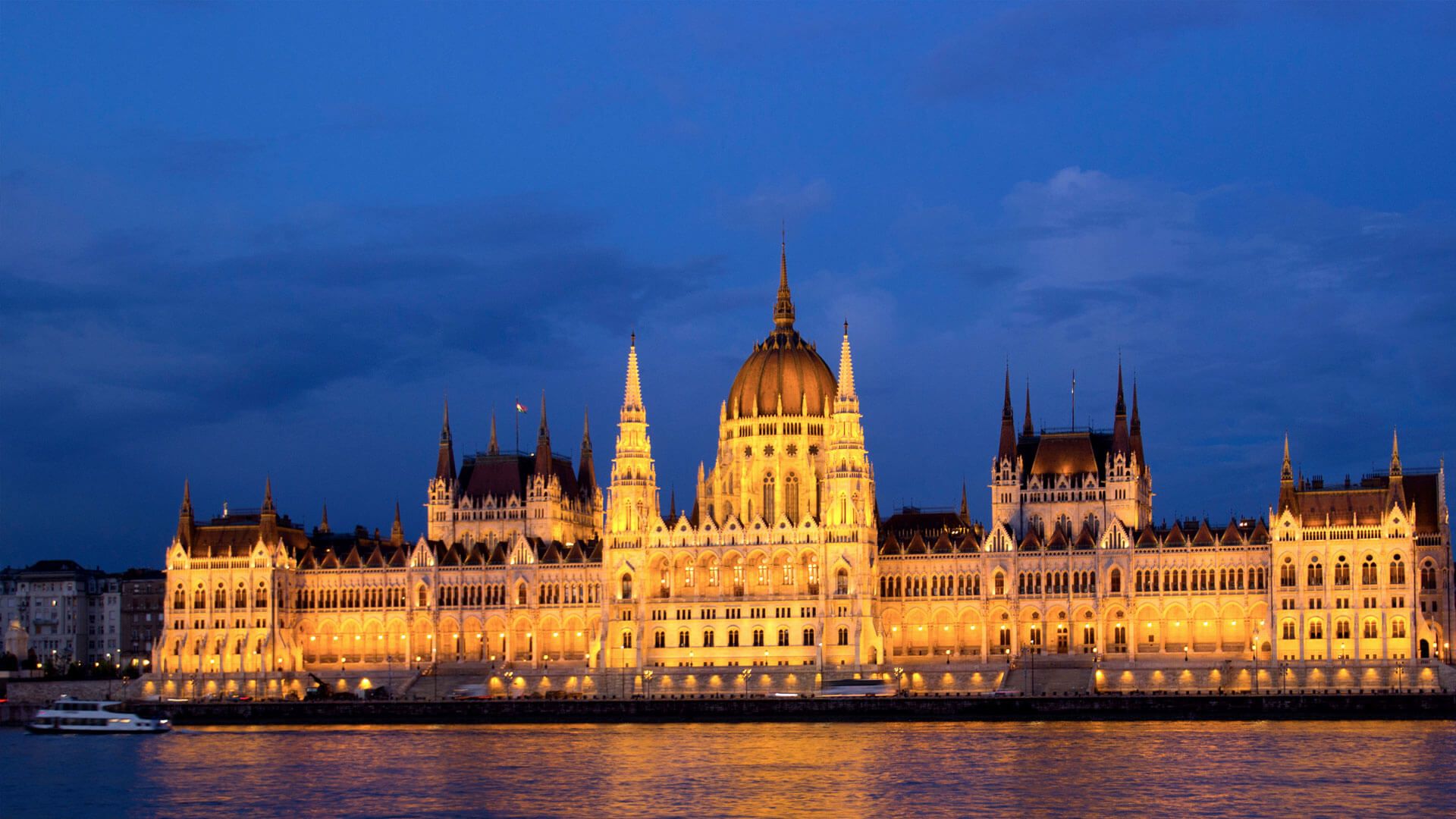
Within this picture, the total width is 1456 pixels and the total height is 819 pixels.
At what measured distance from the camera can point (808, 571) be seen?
14975 centimetres

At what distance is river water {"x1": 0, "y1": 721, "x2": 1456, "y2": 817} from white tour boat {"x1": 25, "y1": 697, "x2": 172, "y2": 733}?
389 cm

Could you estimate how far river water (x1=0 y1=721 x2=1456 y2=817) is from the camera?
89.6 metres

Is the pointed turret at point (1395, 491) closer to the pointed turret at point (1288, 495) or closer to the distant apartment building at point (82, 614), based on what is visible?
the pointed turret at point (1288, 495)

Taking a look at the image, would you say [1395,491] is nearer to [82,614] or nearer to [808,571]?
[808,571]

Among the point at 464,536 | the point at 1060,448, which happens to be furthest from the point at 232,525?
the point at 1060,448

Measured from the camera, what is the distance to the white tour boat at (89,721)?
436 ft

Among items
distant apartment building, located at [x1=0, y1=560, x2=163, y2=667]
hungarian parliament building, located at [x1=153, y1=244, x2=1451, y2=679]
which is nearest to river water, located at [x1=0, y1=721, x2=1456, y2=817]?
hungarian parliament building, located at [x1=153, y1=244, x2=1451, y2=679]

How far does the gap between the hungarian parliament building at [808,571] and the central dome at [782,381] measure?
16 centimetres

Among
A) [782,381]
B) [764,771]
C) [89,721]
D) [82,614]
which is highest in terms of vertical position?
[782,381]

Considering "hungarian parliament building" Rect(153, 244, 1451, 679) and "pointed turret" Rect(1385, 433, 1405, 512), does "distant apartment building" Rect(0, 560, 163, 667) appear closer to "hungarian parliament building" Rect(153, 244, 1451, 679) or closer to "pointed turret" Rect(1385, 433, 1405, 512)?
"hungarian parliament building" Rect(153, 244, 1451, 679)

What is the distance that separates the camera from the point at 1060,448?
156m

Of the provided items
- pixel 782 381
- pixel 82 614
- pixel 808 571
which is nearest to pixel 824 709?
pixel 808 571

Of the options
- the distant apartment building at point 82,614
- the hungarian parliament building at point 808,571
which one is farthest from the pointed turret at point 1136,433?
the distant apartment building at point 82,614

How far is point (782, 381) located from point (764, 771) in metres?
61.8
